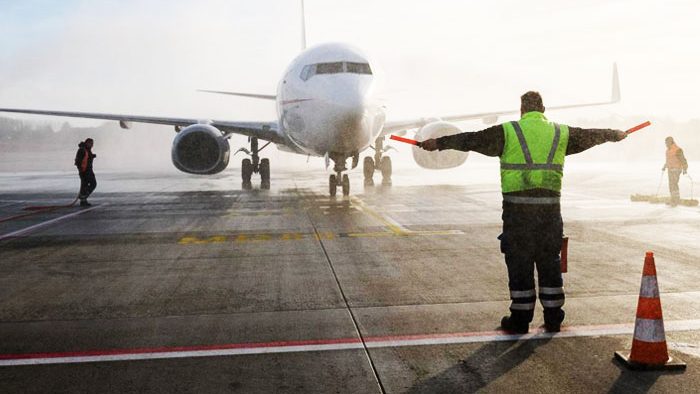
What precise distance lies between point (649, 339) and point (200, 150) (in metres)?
17.7

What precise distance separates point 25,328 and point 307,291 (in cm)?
267

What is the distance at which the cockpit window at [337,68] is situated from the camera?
53.7 ft

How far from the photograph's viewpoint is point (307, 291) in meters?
6.91

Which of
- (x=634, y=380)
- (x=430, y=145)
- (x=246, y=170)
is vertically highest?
(x=430, y=145)

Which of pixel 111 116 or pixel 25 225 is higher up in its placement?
pixel 111 116

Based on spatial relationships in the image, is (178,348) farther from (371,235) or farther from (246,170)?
(246,170)

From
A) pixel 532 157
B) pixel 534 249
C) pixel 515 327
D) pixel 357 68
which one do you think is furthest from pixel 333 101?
pixel 515 327

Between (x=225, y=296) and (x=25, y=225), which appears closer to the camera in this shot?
(x=225, y=296)

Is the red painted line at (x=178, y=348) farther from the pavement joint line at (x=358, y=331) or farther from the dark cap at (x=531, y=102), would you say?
the dark cap at (x=531, y=102)

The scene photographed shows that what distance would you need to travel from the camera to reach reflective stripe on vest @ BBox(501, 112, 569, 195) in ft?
18.2

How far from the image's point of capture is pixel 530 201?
5543 millimetres

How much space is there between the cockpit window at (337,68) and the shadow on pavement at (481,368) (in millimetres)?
12147

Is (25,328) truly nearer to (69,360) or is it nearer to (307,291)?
(69,360)

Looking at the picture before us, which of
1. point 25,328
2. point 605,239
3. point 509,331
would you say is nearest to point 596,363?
point 509,331
